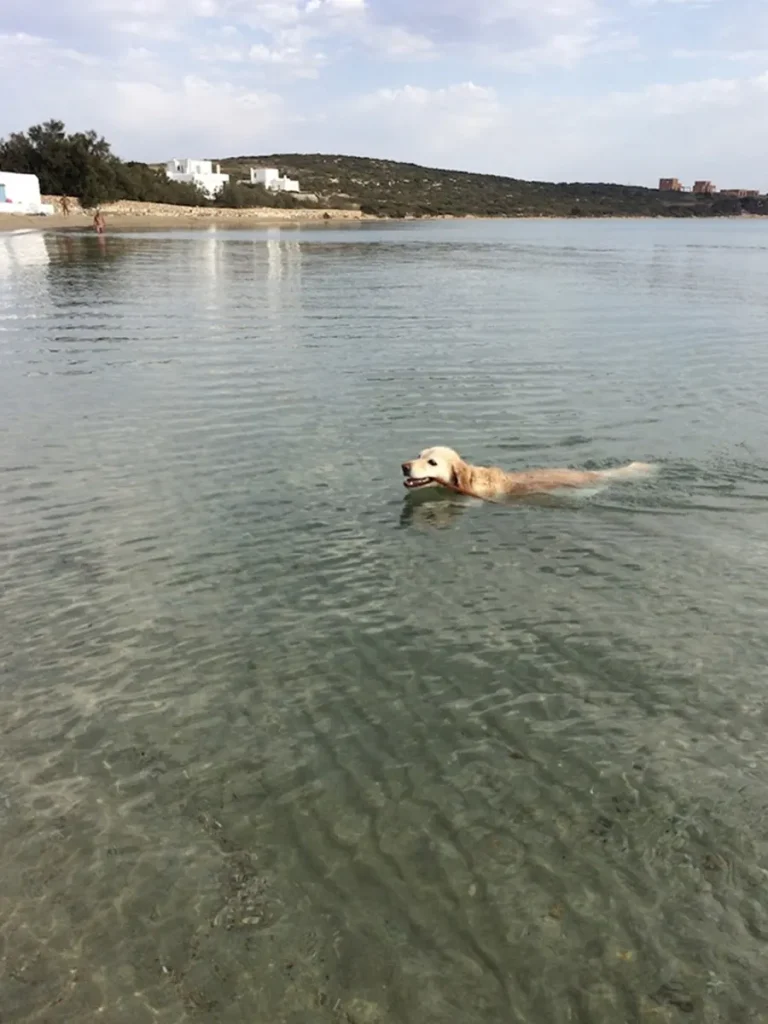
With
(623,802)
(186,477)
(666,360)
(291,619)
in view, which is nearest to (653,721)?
(623,802)

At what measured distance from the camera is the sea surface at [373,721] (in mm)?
5082

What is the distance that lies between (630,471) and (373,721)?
26.8 feet

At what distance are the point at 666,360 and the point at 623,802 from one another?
1992 cm

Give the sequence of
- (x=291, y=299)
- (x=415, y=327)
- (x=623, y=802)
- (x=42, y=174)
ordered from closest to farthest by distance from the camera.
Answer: (x=623, y=802) < (x=415, y=327) < (x=291, y=299) < (x=42, y=174)

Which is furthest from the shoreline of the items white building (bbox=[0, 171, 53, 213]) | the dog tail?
the dog tail

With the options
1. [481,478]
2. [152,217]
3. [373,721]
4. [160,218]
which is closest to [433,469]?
[481,478]

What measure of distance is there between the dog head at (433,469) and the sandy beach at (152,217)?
89.6 meters

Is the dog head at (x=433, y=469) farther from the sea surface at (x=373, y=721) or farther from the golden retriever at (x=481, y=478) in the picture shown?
the sea surface at (x=373, y=721)

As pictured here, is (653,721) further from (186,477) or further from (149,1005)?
(186,477)

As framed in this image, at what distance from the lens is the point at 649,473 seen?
548 inches

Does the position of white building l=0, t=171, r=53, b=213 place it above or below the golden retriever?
above

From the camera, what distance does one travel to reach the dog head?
12.3 metres

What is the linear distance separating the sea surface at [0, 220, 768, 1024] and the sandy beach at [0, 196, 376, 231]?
87.7m

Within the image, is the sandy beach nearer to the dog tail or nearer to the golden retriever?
the golden retriever
